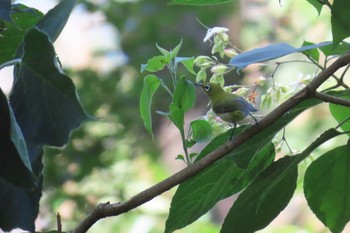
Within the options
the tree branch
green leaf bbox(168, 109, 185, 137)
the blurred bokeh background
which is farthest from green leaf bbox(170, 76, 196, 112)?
the blurred bokeh background

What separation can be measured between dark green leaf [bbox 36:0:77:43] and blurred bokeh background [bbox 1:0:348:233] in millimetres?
1442

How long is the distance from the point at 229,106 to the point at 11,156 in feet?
0.86

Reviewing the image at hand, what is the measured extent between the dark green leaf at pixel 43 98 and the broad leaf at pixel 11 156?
29mm

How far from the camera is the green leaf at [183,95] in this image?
606mm

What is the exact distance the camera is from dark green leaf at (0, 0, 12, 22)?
21.8 inches

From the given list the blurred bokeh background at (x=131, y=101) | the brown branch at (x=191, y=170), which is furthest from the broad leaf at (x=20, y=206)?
the blurred bokeh background at (x=131, y=101)

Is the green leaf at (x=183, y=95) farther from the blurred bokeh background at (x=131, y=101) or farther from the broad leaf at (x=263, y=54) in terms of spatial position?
the blurred bokeh background at (x=131, y=101)

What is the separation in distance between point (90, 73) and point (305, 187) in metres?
2.08

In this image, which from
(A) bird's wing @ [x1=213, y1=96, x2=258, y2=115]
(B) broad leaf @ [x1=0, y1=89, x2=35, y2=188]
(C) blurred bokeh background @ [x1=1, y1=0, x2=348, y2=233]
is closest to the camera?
(B) broad leaf @ [x1=0, y1=89, x2=35, y2=188]

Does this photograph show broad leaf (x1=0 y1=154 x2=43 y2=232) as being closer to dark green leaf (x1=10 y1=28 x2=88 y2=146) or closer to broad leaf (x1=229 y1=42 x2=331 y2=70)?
dark green leaf (x1=10 y1=28 x2=88 y2=146)

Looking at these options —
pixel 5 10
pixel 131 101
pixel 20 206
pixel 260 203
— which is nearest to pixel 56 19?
pixel 5 10

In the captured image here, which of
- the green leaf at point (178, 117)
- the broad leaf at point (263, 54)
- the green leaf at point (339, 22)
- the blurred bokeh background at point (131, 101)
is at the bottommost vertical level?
the blurred bokeh background at point (131, 101)

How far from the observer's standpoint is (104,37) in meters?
3.49

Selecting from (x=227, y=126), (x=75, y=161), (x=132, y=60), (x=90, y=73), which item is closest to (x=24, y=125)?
(x=227, y=126)
